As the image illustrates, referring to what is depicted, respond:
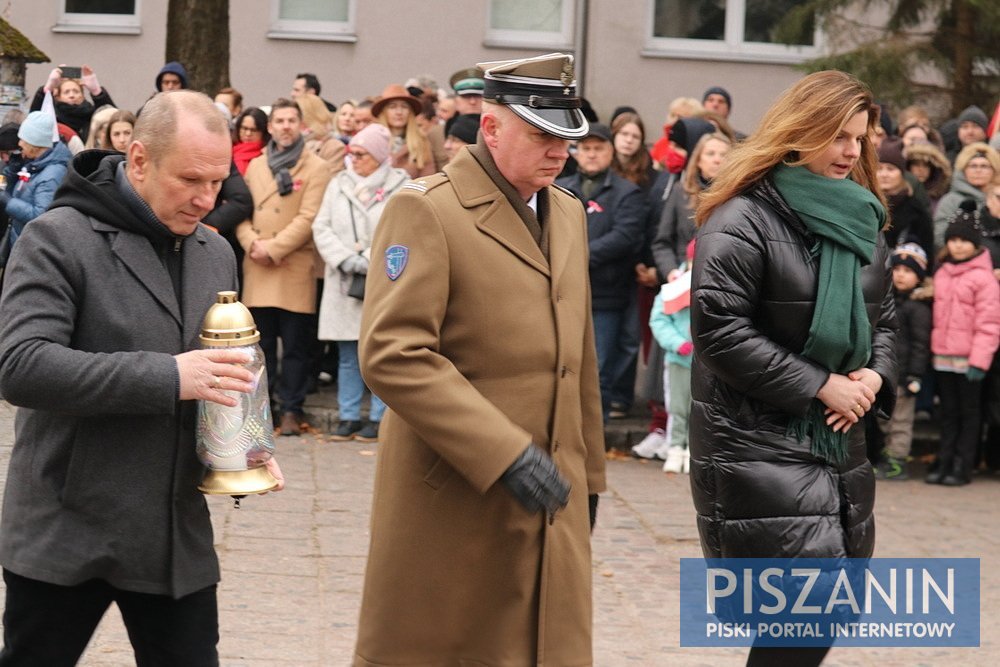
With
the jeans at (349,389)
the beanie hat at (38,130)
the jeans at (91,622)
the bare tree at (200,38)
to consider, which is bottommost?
the jeans at (349,389)

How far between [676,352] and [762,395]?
5.02 meters

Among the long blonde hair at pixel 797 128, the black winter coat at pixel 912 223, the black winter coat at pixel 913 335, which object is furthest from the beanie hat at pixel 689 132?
the long blonde hair at pixel 797 128

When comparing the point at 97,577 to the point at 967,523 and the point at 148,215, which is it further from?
the point at 967,523

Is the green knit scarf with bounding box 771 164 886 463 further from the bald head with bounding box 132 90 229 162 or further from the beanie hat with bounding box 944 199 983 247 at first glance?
the beanie hat with bounding box 944 199 983 247

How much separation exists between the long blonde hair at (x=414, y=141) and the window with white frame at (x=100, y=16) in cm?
864

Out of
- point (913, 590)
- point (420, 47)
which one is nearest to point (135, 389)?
point (913, 590)

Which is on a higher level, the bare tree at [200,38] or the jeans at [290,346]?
the bare tree at [200,38]

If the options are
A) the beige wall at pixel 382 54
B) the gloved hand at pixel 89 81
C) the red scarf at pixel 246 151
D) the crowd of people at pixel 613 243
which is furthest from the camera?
the beige wall at pixel 382 54

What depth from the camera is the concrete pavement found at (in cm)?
588

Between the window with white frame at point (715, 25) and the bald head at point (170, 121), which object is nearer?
the bald head at point (170, 121)

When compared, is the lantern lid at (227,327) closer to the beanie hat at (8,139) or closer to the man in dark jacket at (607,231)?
the man in dark jacket at (607,231)

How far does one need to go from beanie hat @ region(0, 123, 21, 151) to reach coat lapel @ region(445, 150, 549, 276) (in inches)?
300

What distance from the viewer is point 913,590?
709cm

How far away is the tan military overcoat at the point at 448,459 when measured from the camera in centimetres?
374
